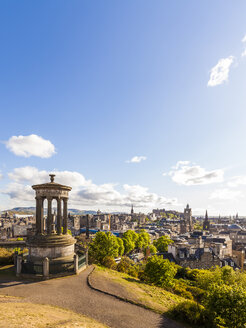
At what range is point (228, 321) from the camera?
1258 cm

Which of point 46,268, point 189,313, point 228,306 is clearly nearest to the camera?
point 228,306

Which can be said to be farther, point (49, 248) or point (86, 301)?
A: point (49, 248)

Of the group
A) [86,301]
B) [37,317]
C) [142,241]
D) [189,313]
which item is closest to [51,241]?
[86,301]

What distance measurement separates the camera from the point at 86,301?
49.8 ft

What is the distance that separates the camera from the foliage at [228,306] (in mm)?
12453

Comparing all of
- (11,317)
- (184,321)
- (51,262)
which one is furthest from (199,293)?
(11,317)

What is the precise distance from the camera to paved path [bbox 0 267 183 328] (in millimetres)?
13266

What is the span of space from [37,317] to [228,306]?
12.0 metres

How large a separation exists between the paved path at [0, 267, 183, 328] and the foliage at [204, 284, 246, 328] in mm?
2715

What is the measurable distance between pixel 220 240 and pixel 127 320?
7896 cm

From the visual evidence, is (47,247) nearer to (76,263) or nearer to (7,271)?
(76,263)

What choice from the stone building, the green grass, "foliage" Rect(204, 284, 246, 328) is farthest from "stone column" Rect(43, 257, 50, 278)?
"foliage" Rect(204, 284, 246, 328)

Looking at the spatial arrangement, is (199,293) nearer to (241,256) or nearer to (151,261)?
(151,261)

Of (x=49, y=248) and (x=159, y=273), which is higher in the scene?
(x=49, y=248)
